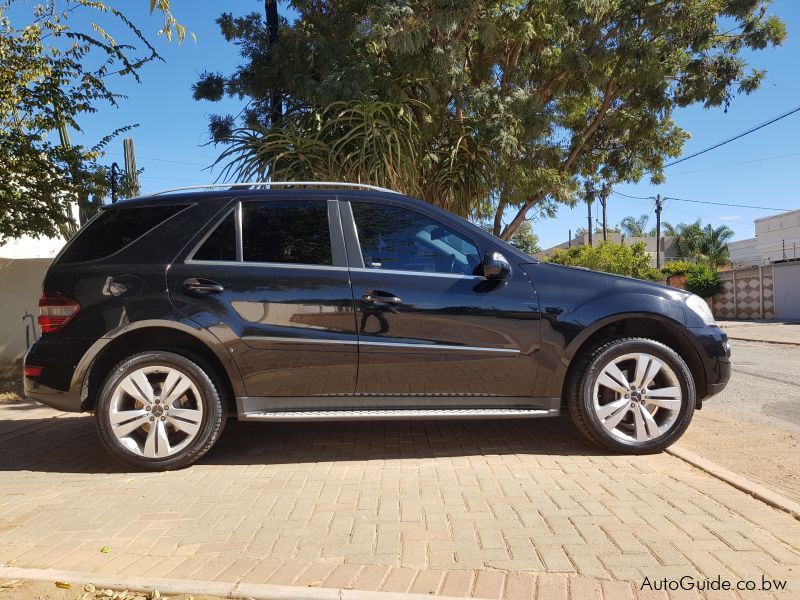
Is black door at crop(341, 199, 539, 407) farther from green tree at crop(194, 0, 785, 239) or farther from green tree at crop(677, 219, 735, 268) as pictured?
green tree at crop(677, 219, 735, 268)

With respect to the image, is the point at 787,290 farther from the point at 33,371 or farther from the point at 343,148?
the point at 33,371

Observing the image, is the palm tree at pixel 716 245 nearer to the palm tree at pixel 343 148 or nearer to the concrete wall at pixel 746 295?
the concrete wall at pixel 746 295

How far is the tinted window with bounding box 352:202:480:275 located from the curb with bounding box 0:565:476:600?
2224 millimetres

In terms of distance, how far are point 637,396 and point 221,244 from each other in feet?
9.93

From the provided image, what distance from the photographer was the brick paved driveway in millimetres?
2570

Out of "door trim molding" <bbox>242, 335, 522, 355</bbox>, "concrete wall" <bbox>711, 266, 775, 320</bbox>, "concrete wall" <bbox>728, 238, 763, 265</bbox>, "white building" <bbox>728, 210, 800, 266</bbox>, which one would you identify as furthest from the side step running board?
"concrete wall" <bbox>728, 238, 763, 265</bbox>

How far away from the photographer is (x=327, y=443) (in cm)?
463

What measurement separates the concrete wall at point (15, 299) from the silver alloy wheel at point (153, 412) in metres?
5.28

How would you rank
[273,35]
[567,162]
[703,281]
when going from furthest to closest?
[703,281], [567,162], [273,35]

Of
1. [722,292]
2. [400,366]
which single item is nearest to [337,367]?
[400,366]

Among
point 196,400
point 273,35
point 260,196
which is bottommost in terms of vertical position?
point 196,400

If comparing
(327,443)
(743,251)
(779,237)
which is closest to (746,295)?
(779,237)

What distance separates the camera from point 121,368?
3943 mm

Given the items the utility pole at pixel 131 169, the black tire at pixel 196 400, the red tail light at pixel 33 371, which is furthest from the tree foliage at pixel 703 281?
the red tail light at pixel 33 371
